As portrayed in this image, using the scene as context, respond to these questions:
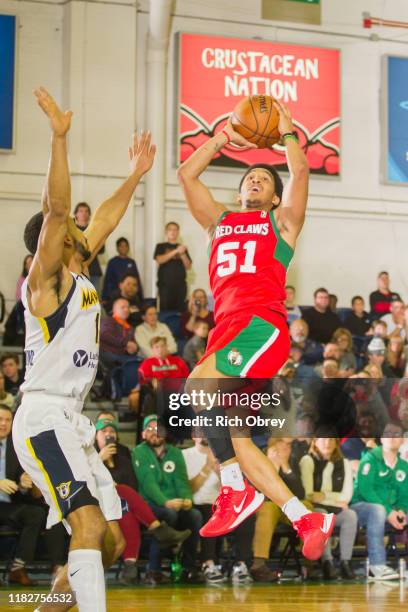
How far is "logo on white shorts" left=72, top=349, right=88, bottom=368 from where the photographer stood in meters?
5.62

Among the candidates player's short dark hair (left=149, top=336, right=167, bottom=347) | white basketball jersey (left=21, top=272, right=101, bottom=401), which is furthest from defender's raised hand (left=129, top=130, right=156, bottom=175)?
player's short dark hair (left=149, top=336, right=167, bottom=347)

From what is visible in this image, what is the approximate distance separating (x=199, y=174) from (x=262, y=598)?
3.99 m

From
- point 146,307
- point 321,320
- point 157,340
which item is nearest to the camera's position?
point 157,340

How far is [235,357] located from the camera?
240 inches

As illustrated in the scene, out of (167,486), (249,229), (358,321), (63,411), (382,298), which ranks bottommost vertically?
(167,486)

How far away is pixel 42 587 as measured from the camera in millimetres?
9102

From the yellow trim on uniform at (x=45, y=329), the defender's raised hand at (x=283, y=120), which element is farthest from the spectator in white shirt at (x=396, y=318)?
the yellow trim on uniform at (x=45, y=329)

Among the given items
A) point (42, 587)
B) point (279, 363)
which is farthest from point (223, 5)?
point (279, 363)

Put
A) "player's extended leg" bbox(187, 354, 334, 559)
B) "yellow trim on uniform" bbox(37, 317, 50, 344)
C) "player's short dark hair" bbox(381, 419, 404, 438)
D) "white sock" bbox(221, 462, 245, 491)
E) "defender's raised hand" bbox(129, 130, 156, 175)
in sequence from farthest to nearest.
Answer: "player's short dark hair" bbox(381, 419, 404, 438) < "defender's raised hand" bbox(129, 130, 156, 175) < "white sock" bbox(221, 462, 245, 491) < "player's extended leg" bbox(187, 354, 334, 559) < "yellow trim on uniform" bbox(37, 317, 50, 344)

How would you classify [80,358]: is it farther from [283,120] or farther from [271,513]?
[271,513]

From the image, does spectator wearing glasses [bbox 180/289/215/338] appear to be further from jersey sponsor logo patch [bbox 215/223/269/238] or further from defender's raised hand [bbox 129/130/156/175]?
jersey sponsor logo patch [bbox 215/223/269/238]

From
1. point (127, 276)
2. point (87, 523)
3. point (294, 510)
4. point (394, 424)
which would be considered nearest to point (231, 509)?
point (294, 510)

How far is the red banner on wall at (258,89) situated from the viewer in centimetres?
1773

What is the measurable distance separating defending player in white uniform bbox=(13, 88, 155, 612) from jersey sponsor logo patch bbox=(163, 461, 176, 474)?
15.3 ft
